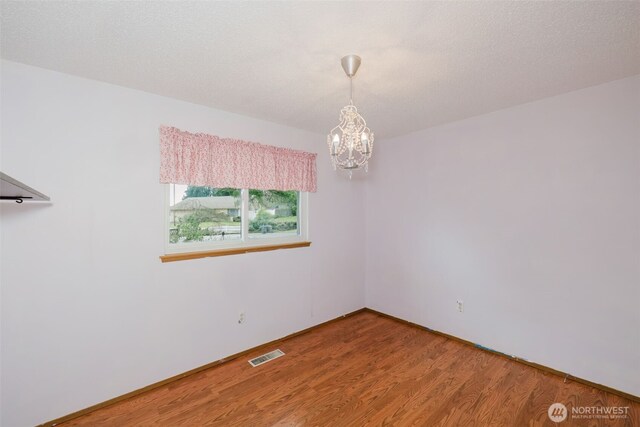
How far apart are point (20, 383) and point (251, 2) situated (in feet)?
9.08

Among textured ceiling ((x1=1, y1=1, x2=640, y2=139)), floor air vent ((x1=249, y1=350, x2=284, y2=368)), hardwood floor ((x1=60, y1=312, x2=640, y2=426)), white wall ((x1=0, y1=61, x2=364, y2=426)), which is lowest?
hardwood floor ((x1=60, y1=312, x2=640, y2=426))

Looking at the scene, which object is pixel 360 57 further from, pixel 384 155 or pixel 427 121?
pixel 384 155

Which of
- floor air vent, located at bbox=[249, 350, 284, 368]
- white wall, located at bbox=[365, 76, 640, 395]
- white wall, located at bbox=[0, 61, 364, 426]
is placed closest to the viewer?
white wall, located at bbox=[0, 61, 364, 426]

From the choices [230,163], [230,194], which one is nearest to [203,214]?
[230,194]

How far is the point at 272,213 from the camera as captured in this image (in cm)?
325

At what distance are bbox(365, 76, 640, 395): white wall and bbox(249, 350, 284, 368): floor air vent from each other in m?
1.72

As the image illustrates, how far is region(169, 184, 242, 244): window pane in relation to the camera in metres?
2.55

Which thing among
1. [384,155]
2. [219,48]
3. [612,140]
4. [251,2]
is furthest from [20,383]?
[612,140]

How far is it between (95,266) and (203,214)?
3.05 ft

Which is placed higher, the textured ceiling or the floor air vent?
the textured ceiling

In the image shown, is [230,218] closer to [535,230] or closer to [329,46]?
[329,46]

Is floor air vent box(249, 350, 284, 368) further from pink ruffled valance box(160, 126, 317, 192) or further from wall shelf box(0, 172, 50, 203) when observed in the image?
wall shelf box(0, 172, 50, 203)

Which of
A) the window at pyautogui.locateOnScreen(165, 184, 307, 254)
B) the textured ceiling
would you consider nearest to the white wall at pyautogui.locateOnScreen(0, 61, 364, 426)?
the window at pyautogui.locateOnScreen(165, 184, 307, 254)

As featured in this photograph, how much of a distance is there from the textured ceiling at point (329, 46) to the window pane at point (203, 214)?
869 mm
